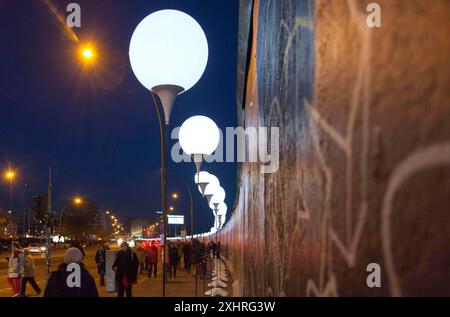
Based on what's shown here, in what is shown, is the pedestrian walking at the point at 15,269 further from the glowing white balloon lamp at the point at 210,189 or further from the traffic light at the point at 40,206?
the glowing white balloon lamp at the point at 210,189

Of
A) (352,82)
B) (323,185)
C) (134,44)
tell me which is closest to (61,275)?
(134,44)

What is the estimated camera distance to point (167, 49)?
5.12 metres

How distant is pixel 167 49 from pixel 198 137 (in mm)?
4221

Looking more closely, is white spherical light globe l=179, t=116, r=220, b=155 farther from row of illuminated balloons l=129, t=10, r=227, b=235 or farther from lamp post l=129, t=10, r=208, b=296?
lamp post l=129, t=10, r=208, b=296

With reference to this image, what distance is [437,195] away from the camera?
1137 mm

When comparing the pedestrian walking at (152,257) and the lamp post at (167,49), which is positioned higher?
the lamp post at (167,49)

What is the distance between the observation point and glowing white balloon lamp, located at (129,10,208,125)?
5.06 m

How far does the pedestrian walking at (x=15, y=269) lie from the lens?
14.3 meters

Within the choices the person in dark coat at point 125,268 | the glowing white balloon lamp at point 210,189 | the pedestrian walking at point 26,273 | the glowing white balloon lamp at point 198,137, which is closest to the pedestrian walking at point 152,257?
the glowing white balloon lamp at point 210,189

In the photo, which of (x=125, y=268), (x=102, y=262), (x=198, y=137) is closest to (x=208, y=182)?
(x=102, y=262)

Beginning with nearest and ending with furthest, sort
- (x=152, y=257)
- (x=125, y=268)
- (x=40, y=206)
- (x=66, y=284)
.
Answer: (x=66, y=284) < (x=125, y=268) < (x=40, y=206) < (x=152, y=257)

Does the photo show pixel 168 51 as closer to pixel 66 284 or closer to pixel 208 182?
pixel 66 284
